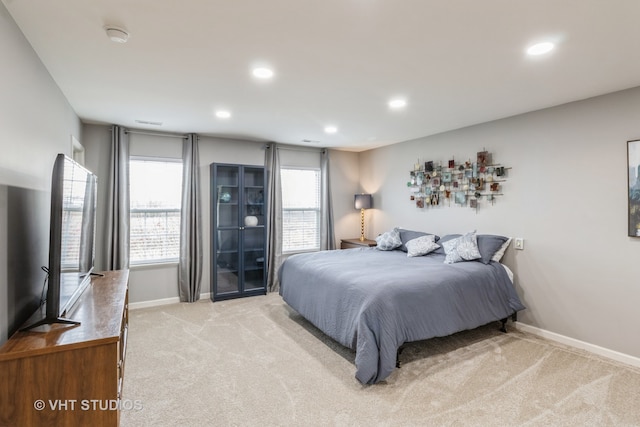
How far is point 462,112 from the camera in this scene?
3539 mm

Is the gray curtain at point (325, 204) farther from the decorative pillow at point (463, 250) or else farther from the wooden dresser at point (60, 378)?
the wooden dresser at point (60, 378)

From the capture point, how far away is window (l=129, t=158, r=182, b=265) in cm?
441

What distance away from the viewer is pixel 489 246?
3619 mm

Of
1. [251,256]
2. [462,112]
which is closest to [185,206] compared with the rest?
[251,256]

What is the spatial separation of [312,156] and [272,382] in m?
3.88

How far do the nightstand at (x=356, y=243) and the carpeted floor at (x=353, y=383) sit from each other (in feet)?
6.89

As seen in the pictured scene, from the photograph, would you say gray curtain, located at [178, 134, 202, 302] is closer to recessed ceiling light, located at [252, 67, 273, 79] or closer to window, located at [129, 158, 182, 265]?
window, located at [129, 158, 182, 265]

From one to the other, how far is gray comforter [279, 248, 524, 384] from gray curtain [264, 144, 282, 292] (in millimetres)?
1320

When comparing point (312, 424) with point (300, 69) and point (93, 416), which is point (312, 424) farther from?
point (300, 69)

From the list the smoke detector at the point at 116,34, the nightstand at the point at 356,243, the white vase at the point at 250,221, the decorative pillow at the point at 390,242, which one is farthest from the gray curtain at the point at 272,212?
the smoke detector at the point at 116,34

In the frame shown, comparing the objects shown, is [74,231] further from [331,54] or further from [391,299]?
[391,299]

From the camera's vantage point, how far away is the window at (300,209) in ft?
18.1

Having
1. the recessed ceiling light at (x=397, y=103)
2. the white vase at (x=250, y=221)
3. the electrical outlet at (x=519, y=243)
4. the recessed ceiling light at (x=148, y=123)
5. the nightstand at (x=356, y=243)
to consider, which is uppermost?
the recessed ceiling light at (x=148, y=123)

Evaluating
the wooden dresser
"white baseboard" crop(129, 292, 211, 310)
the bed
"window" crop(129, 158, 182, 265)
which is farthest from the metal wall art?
the wooden dresser
